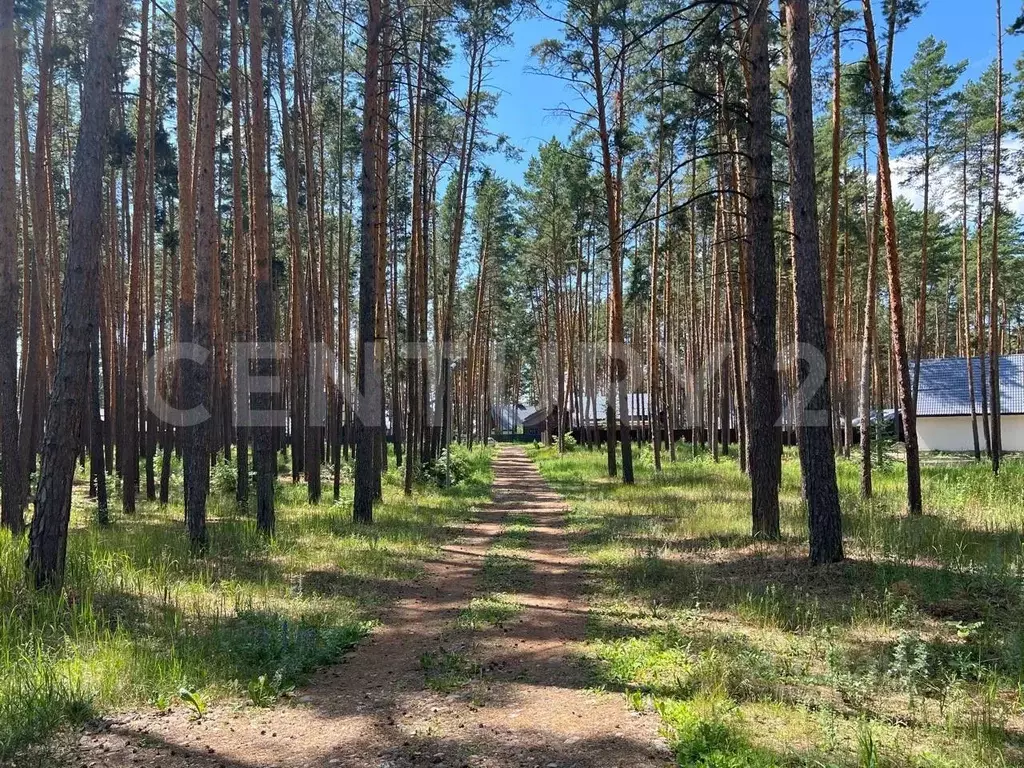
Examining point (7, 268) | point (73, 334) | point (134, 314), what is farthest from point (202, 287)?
point (134, 314)

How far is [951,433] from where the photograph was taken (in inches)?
1483

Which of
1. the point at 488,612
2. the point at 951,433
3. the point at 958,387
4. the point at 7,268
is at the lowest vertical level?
the point at 951,433

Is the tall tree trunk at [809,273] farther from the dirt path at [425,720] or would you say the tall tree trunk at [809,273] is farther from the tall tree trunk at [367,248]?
the tall tree trunk at [367,248]

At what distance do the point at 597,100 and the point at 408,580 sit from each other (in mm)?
15406

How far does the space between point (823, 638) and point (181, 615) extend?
5.76 m

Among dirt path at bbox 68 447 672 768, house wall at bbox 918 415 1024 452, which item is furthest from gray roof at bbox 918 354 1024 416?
dirt path at bbox 68 447 672 768

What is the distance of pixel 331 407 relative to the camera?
81.5 ft

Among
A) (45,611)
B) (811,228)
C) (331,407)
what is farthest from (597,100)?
(45,611)

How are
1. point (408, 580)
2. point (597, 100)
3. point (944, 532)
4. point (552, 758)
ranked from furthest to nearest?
1. point (597, 100)
2. point (944, 532)
3. point (408, 580)
4. point (552, 758)

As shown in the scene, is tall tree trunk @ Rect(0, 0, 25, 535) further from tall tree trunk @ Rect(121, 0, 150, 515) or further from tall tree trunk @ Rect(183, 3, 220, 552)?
tall tree trunk @ Rect(121, 0, 150, 515)

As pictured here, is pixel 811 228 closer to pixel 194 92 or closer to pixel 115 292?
pixel 194 92

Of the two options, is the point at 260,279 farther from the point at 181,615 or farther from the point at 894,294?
the point at 894,294

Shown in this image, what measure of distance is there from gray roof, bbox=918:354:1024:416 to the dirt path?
3894 centimetres

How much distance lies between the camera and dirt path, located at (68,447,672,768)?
11.7 ft
